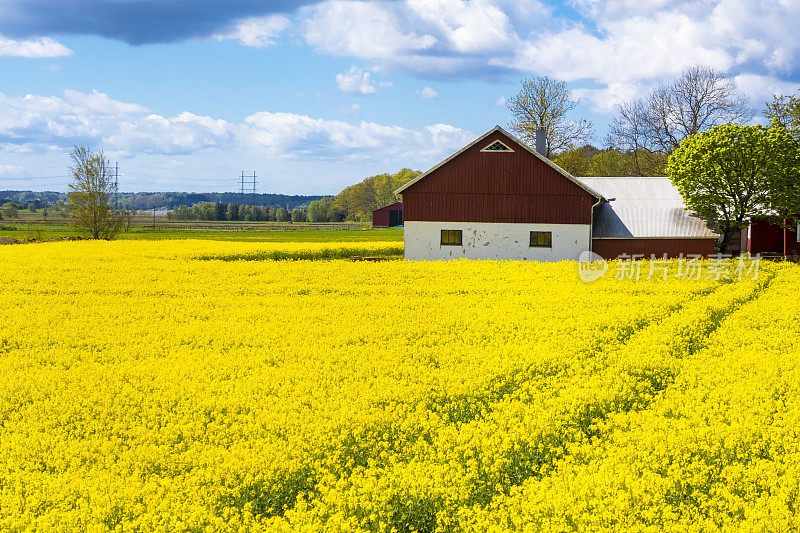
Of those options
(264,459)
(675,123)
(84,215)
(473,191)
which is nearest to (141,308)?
(264,459)

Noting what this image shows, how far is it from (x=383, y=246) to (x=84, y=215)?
31.1m

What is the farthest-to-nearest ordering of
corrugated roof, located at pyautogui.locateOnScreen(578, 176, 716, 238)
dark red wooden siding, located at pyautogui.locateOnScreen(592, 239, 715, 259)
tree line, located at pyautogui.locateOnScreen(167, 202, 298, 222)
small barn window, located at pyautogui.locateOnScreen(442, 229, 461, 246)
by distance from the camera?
1. tree line, located at pyautogui.locateOnScreen(167, 202, 298, 222)
2. corrugated roof, located at pyautogui.locateOnScreen(578, 176, 716, 238)
3. dark red wooden siding, located at pyautogui.locateOnScreen(592, 239, 715, 259)
4. small barn window, located at pyautogui.locateOnScreen(442, 229, 461, 246)

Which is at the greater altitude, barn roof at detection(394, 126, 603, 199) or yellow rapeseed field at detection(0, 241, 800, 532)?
barn roof at detection(394, 126, 603, 199)

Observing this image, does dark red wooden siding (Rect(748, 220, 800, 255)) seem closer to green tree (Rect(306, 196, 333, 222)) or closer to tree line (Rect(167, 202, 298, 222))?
tree line (Rect(167, 202, 298, 222))

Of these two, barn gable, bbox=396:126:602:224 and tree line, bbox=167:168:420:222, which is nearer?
barn gable, bbox=396:126:602:224

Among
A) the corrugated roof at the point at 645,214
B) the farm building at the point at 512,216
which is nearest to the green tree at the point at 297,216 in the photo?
the corrugated roof at the point at 645,214

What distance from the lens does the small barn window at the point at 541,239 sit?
39.9 metres

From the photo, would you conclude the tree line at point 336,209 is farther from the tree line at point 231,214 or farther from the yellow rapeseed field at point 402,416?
the yellow rapeseed field at point 402,416

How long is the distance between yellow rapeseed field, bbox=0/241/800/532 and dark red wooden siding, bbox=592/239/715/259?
18.8 meters

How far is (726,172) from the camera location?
3909cm

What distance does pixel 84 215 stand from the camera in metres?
61.6

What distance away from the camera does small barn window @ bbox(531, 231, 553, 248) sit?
39.9m

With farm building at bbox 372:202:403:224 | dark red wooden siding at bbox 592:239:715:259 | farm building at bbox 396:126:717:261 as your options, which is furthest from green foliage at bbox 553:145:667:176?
farm building at bbox 372:202:403:224

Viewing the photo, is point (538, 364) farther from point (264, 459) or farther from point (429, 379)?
point (264, 459)
